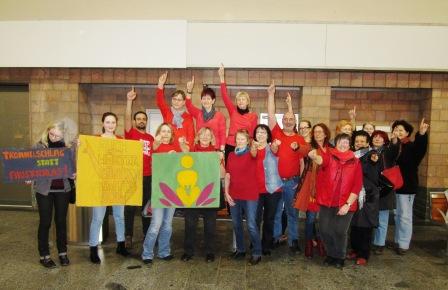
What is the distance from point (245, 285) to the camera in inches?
136

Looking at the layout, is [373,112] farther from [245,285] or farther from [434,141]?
[245,285]

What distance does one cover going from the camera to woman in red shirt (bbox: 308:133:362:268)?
148 inches

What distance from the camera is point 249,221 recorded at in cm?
393

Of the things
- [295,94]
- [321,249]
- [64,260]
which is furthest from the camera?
[295,94]

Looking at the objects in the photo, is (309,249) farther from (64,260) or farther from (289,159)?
(64,260)

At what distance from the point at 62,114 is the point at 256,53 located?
12.7 ft

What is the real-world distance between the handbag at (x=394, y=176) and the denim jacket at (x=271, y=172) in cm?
139

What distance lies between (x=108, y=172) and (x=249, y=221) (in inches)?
70.9

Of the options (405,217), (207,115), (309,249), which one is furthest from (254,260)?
(405,217)

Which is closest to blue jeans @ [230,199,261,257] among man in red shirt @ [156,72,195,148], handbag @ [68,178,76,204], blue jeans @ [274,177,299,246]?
blue jeans @ [274,177,299,246]

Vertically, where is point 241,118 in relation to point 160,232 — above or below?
above

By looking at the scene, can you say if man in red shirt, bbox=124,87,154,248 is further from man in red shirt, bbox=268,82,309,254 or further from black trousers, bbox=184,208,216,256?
man in red shirt, bbox=268,82,309,254

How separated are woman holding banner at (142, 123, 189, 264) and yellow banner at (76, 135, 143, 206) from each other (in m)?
0.29

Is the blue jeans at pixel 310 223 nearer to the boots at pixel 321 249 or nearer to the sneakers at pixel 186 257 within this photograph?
the boots at pixel 321 249
